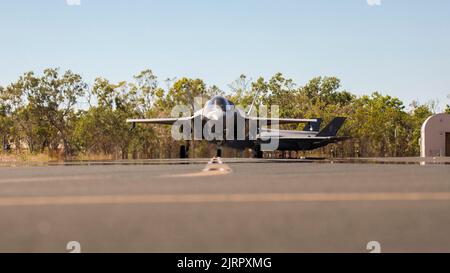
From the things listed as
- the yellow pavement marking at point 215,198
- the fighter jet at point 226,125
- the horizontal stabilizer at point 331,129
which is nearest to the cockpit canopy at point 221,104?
the fighter jet at point 226,125

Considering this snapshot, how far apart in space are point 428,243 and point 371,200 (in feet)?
8.88

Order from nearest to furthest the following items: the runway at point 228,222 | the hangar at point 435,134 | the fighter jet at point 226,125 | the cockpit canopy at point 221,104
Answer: the runway at point 228,222 → the fighter jet at point 226,125 → the cockpit canopy at point 221,104 → the hangar at point 435,134

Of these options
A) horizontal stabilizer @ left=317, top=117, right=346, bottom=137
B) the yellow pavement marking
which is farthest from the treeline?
the yellow pavement marking

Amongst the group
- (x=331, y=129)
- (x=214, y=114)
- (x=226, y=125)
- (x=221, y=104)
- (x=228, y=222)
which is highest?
(x=221, y=104)

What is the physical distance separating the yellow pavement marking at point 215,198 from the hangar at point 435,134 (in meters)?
39.3

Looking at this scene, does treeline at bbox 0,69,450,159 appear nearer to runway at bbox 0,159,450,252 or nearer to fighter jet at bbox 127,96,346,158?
fighter jet at bbox 127,96,346,158

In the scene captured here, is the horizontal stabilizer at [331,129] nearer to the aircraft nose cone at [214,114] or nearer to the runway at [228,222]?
the aircraft nose cone at [214,114]

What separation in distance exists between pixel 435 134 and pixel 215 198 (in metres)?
41.3

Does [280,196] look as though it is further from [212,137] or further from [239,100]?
[239,100]

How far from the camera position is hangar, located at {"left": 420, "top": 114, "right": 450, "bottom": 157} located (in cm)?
4500

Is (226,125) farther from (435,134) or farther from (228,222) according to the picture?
(228,222)

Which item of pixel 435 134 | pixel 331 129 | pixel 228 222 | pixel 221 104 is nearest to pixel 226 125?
pixel 221 104

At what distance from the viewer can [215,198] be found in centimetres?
711

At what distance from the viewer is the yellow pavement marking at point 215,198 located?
678cm
